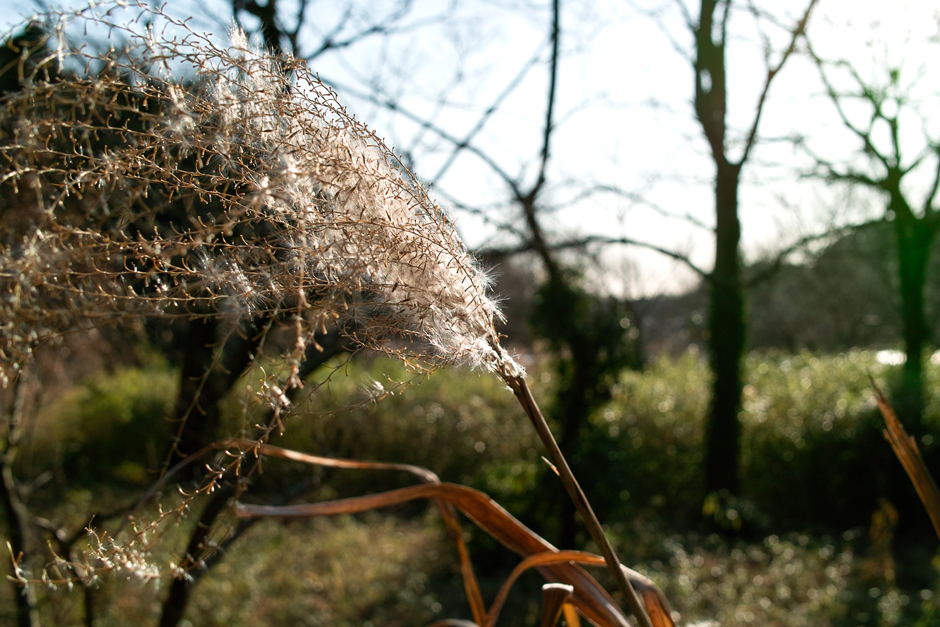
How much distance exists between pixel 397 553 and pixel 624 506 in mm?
1957

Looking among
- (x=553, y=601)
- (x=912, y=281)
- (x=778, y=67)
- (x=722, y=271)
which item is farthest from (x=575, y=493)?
(x=912, y=281)

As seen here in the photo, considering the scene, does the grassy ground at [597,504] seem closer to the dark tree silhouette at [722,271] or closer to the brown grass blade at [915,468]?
the dark tree silhouette at [722,271]

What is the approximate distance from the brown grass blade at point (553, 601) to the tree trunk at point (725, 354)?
17.3ft

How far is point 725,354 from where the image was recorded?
5.75m

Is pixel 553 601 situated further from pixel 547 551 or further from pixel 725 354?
pixel 725 354

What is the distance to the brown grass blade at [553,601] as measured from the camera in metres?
0.71

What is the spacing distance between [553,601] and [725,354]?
219 inches

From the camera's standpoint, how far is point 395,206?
2.28 feet

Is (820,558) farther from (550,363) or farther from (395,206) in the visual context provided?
(395,206)

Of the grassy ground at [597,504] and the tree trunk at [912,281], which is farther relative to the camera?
the tree trunk at [912,281]

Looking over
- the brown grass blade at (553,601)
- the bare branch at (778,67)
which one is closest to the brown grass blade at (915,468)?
the brown grass blade at (553,601)

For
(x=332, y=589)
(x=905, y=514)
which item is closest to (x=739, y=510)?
(x=905, y=514)

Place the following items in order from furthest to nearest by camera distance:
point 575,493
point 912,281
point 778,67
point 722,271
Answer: point 912,281 < point 722,271 < point 778,67 < point 575,493

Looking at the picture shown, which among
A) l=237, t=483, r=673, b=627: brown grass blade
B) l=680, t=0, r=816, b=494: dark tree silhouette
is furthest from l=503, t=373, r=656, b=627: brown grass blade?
l=680, t=0, r=816, b=494: dark tree silhouette
